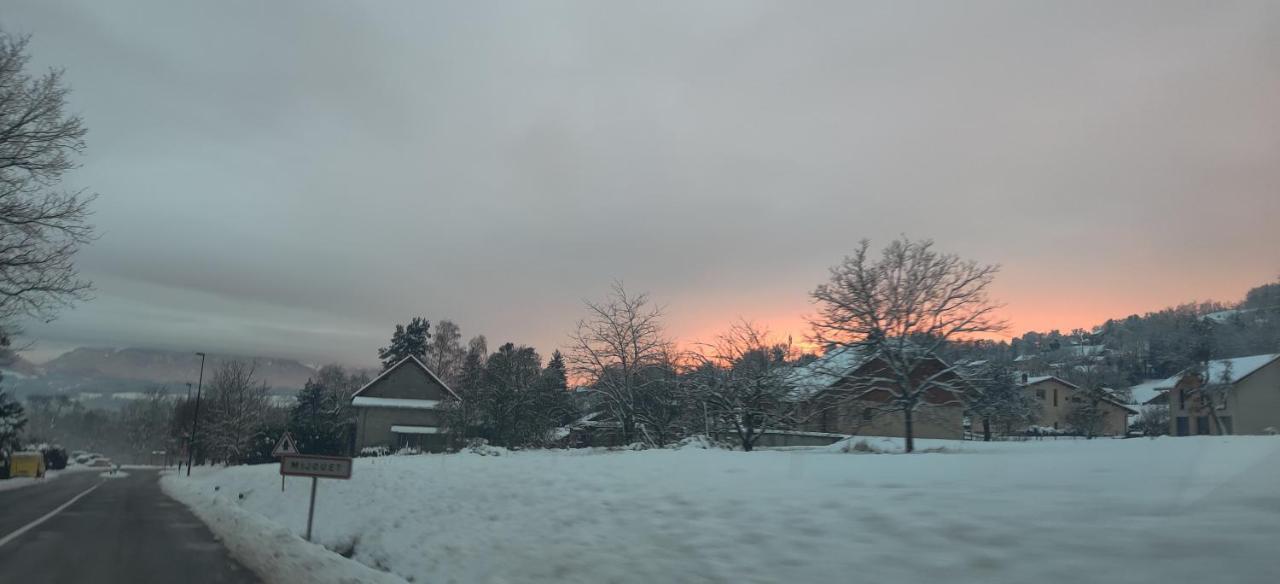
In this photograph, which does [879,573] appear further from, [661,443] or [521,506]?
[661,443]

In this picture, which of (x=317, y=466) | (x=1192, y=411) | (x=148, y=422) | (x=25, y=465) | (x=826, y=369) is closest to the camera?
(x=317, y=466)

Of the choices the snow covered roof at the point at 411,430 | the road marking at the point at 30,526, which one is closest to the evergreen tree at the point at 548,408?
the snow covered roof at the point at 411,430

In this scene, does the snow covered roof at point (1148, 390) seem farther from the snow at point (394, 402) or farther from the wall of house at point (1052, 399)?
the snow at point (394, 402)

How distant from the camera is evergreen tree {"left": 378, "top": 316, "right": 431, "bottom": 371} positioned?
93.2 metres

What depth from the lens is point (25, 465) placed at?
4244 centimetres

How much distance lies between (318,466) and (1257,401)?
51348mm

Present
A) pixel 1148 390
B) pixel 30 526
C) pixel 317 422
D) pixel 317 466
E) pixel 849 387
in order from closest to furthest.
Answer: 1. pixel 317 466
2. pixel 30 526
3. pixel 849 387
4. pixel 1148 390
5. pixel 317 422

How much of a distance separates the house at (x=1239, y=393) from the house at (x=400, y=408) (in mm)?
51480

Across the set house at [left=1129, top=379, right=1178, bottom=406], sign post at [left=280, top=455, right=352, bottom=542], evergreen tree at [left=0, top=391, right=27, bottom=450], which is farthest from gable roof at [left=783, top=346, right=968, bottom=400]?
evergreen tree at [left=0, top=391, right=27, bottom=450]

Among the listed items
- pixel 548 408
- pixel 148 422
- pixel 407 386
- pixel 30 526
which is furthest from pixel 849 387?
pixel 148 422

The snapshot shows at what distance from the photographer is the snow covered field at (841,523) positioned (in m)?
4.77

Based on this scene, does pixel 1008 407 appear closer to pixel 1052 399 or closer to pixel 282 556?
pixel 1052 399

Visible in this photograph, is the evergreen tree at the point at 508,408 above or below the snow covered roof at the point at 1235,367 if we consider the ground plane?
below

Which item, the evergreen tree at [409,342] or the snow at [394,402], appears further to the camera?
the evergreen tree at [409,342]
